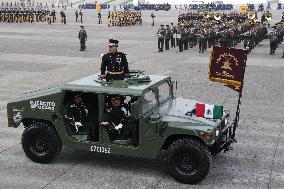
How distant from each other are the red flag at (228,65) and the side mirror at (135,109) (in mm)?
1654

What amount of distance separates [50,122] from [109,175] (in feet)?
4.96

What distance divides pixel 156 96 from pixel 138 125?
0.78 meters

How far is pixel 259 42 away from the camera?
33.2 m

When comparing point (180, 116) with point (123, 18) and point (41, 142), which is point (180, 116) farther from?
point (123, 18)

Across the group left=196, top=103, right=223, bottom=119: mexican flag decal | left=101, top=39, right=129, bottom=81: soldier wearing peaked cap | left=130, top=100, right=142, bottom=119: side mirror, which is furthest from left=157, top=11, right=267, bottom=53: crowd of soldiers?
left=130, top=100, right=142, bottom=119: side mirror

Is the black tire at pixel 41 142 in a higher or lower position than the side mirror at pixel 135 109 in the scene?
lower

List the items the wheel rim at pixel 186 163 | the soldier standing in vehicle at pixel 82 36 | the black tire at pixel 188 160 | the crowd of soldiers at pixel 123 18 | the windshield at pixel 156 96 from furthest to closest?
the crowd of soldiers at pixel 123 18
the soldier standing in vehicle at pixel 82 36
the windshield at pixel 156 96
the wheel rim at pixel 186 163
the black tire at pixel 188 160

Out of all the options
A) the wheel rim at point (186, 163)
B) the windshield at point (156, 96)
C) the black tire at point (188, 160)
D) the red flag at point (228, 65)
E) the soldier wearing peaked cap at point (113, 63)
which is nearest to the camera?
the black tire at point (188, 160)

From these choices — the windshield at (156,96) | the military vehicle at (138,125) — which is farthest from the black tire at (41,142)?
the windshield at (156,96)

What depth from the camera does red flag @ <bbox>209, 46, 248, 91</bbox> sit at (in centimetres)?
798

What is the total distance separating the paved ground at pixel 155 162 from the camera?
25.1 feet

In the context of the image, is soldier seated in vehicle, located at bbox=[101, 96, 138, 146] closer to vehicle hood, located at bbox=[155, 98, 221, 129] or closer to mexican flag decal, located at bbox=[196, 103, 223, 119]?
vehicle hood, located at bbox=[155, 98, 221, 129]

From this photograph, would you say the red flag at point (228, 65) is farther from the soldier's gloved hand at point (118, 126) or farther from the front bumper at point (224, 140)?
the soldier's gloved hand at point (118, 126)

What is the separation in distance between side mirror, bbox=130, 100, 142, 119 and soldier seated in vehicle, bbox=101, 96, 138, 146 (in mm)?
212
